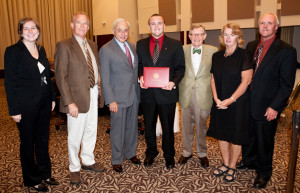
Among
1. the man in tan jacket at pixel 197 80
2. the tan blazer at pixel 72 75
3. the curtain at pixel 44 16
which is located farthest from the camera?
the curtain at pixel 44 16

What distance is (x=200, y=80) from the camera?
309 centimetres

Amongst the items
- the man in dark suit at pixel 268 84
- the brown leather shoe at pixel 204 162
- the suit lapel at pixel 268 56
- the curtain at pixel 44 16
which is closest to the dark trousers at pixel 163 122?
the brown leather shoe at pixel 204 162

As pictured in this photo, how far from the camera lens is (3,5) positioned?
8.77 metres

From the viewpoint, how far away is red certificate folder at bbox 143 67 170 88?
2.92 m

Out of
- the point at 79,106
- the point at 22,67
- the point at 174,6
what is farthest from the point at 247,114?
the point at 174,6

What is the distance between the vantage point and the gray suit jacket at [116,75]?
293 centimetres

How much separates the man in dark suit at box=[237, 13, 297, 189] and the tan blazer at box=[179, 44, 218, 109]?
496 millimetres

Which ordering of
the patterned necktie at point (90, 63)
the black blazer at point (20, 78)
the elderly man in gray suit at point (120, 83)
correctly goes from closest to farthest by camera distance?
the black blazer at point (20, 78), the patterned necktie at point (90, 63), the elderly man in gray suit at point (120, 83)

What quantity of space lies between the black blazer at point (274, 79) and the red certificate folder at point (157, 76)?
944mm

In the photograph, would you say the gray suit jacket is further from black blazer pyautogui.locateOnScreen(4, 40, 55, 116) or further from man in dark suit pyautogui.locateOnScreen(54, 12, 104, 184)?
black blazer pyautogui.locateOnScreen(4, 40, 55, 116)

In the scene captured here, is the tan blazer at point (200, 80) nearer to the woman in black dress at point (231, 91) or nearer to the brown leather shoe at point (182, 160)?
the woman in black dress at point (231, 91)

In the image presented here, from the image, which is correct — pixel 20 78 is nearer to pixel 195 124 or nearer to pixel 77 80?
pixel 77 80

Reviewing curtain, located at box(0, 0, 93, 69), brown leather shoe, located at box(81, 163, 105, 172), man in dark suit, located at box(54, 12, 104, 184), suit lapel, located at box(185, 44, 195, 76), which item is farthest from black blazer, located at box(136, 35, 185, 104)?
curtain, located at box(0, 0, 93, 69)

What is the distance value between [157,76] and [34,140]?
4.91 ft
